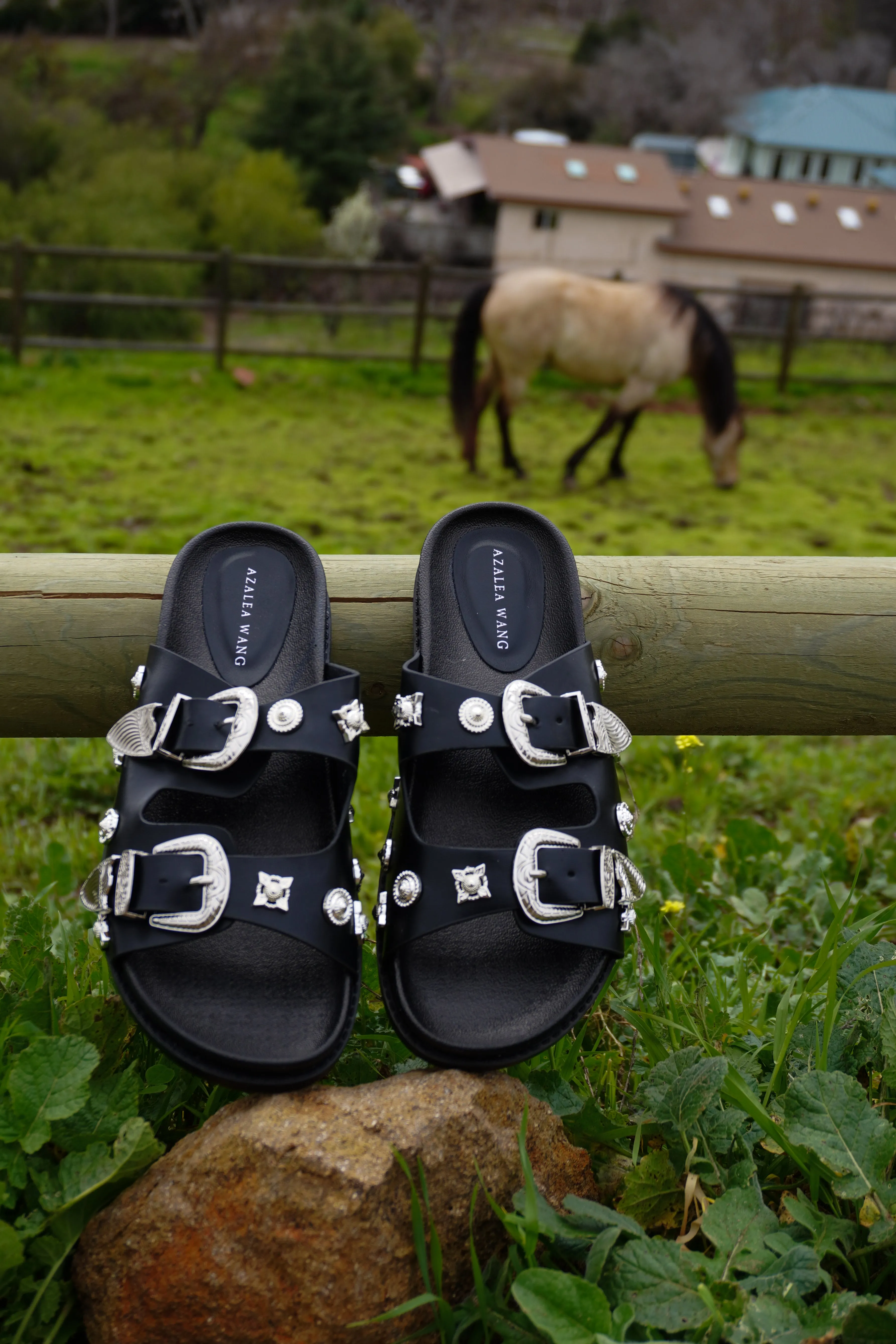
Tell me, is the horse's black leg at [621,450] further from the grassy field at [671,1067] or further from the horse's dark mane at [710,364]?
the grassy field at [671,1067]

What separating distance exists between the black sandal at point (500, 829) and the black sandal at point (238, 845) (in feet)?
0.27

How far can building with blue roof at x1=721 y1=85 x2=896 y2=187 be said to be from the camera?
36.2 m

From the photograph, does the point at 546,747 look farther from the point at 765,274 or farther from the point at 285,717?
the point at 765,274

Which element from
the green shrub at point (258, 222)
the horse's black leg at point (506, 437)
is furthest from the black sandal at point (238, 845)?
the green shrub at point (258, 222)

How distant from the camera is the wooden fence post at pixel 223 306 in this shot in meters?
11.0

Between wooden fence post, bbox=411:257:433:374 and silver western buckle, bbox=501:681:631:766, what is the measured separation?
34.5ft

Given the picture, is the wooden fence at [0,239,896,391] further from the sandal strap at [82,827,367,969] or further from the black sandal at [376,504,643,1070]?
the sandal strap at [82,827,367,969]

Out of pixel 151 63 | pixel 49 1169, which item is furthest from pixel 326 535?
pixel 151 63

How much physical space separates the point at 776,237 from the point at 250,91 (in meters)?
20.3

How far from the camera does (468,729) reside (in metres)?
1.37

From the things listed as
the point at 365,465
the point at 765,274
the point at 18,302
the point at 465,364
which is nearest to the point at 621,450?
the point at 465,364

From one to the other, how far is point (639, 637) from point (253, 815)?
70 centimetres

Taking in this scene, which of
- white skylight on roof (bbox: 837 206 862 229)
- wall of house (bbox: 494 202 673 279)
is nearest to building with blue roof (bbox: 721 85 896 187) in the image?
white skylight on roof (bbox: 837 206 862 229)

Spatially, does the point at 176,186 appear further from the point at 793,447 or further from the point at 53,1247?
the point at 53,1247
